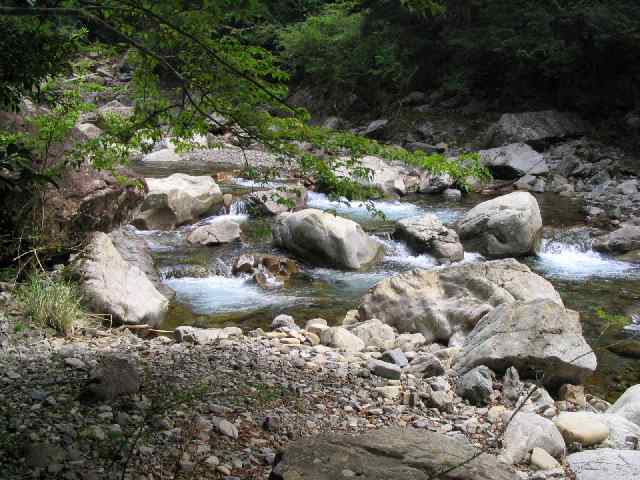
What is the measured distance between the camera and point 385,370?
4.84m

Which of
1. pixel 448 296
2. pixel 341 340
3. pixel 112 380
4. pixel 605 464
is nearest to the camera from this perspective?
pixel 605 464

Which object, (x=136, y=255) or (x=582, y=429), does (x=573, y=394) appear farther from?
(x=136, y=255)

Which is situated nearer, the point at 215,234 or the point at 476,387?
the point at 476,387

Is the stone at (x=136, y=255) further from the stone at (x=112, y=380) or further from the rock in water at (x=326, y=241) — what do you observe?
the stone at (x=112, y=380)

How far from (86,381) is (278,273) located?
515 centimetres

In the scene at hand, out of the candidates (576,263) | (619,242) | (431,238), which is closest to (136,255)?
(431,238)

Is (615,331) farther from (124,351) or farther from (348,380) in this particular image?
(124,351)

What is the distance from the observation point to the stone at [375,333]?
5.91m

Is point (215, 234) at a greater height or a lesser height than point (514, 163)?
lesser

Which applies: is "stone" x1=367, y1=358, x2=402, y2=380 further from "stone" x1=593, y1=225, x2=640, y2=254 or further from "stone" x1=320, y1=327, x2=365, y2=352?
"stone" x1=593, y1=225, x2=640, y2=254

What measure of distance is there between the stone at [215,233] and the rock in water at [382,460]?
23.0 feet

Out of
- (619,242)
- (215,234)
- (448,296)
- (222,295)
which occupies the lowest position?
(222,295)

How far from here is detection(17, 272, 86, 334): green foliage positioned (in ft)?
17.2

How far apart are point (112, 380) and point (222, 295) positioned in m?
4.33
